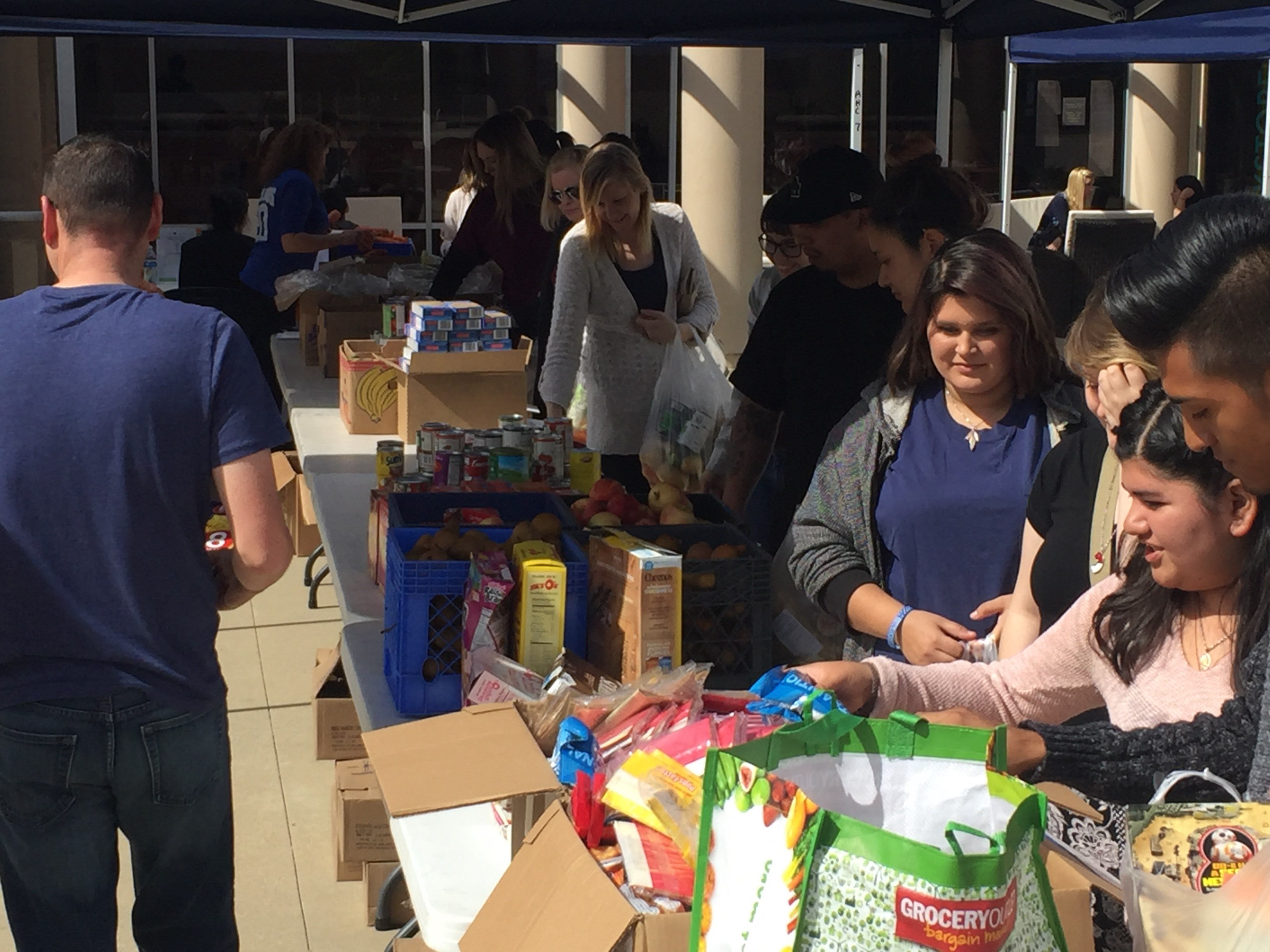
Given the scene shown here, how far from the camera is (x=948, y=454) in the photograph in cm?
285

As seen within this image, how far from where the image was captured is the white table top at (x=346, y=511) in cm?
288

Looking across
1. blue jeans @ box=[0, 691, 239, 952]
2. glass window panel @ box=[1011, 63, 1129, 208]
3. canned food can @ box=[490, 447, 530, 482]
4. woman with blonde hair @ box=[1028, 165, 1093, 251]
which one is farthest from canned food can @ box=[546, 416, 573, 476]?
glass window panel @ box=[1011, 63, 1129, 208]

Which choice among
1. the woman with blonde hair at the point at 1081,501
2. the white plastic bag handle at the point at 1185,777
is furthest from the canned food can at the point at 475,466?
the white plastic bag handle at the point at 1185,777

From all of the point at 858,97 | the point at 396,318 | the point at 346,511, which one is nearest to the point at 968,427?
the point at 346,511

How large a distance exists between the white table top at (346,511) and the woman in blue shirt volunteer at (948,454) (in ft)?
3.03

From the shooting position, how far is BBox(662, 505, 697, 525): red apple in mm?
3080

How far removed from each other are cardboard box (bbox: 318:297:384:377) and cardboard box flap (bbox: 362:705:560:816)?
4377 mm

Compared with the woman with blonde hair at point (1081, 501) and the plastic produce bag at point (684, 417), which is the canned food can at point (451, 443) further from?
the woman with blonde hair at point (1081, 501)

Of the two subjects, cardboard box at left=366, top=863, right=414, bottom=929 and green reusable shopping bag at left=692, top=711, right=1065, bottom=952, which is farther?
cardboard box at left=366, top=863, right=414, bottom=929


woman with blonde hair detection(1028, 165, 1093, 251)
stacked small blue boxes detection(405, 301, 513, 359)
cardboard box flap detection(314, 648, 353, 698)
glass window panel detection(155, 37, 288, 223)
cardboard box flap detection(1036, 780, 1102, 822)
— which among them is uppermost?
glass window panel detection(155, 37, 288, 223)

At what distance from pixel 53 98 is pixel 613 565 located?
1160 centimetres

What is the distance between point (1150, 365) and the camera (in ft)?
7.62

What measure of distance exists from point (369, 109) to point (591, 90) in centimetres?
261

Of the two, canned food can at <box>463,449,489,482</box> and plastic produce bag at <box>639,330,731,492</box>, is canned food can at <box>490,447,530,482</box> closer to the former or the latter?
canned food can at <box>463,449,489,482</box>
